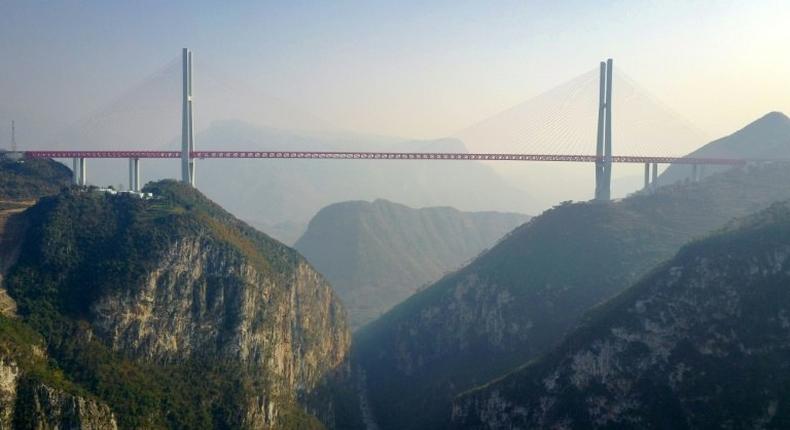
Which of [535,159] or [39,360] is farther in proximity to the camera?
[535,159]

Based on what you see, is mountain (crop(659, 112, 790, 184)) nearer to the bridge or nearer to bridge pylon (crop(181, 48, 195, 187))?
the bridge

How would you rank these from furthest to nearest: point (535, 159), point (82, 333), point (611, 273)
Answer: point (535, 159) < point (611, 273) < point (82, 333)

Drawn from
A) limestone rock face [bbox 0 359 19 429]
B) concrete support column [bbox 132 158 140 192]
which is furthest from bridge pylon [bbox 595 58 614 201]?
limestone rock face [bbox 0 359 19 429]

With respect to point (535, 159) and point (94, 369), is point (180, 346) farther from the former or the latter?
point (535, 159)

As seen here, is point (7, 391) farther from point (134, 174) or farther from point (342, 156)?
point (342, 156)

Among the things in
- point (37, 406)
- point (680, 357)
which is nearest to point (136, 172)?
point (37, 406)

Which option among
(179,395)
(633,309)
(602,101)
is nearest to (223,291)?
(179,395)
